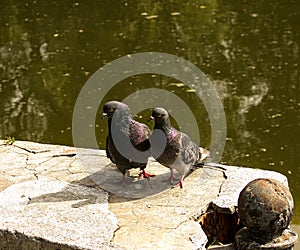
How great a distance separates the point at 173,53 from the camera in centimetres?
927

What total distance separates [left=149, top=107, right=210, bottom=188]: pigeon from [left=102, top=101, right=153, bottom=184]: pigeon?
0.08 metres

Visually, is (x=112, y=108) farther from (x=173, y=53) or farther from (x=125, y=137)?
(x=173, y=53)

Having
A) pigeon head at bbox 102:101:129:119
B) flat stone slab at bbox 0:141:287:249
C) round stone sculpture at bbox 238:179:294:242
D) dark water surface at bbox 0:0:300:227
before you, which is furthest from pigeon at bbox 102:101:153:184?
dark water surface at bbox 0:0:300:227

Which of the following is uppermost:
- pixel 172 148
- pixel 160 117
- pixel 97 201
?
pixel 160 117

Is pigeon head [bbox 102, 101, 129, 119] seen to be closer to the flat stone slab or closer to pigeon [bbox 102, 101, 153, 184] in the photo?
pigeon [bbox 102, 101, 153, 184]

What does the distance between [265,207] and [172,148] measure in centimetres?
82

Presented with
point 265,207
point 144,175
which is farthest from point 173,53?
point 265,207

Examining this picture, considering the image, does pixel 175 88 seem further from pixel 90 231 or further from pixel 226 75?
pixel 90 231

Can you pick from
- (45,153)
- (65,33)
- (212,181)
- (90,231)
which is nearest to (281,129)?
(212,181)

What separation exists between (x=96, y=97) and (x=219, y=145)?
201 cm

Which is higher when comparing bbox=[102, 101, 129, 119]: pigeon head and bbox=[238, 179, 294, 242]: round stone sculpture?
bbox=[102, 101, 129, 119]: pigeon head

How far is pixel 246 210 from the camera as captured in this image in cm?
443

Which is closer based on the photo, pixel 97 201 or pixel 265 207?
pixel 265 207

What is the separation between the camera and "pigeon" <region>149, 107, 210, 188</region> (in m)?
4.80
